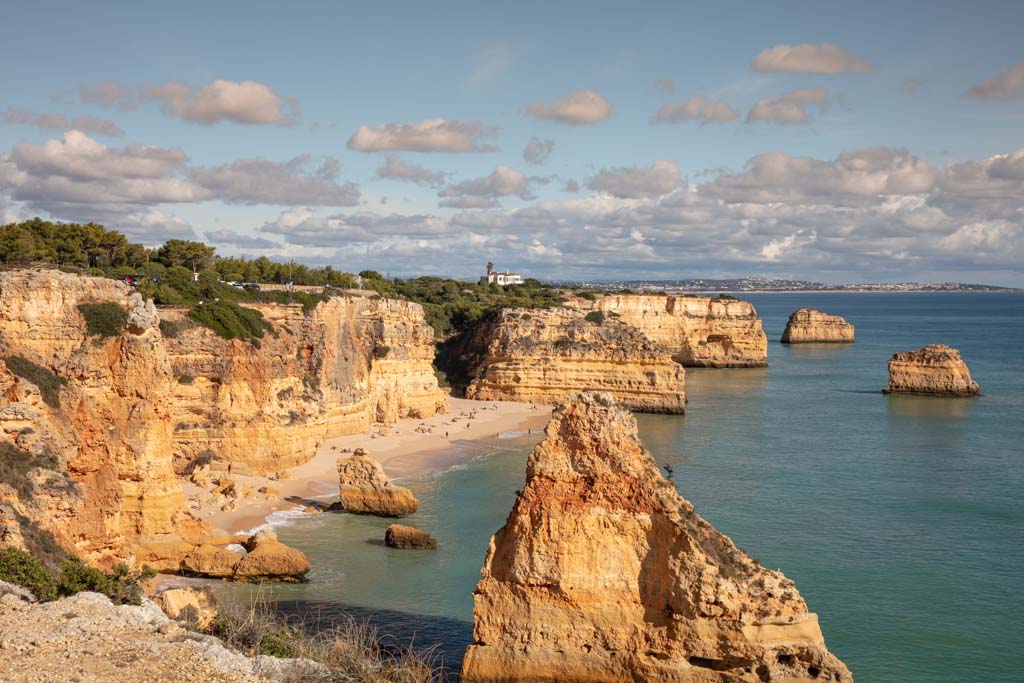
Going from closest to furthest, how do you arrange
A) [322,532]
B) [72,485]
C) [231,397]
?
1. [72,485]
2. [322,532]
3. [231,397]

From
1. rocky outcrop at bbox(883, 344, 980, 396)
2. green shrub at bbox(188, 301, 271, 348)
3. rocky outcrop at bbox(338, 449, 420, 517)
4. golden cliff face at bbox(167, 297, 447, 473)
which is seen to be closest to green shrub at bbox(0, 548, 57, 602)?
rocky outcrop at bbox(338, 449, 420, 517)

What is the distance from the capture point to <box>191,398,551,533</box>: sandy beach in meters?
34.4

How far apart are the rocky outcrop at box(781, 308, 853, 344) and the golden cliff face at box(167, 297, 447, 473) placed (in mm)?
100676

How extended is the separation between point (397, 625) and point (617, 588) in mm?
8844

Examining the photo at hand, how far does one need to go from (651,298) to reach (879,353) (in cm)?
3902

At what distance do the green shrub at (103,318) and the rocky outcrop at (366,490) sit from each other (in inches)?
490

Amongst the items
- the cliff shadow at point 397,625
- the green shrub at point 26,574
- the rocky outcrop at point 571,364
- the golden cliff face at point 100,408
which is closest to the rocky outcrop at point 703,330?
the rocky outcrop at point 571,364

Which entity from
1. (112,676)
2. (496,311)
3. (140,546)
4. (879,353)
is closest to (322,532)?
(140,546)

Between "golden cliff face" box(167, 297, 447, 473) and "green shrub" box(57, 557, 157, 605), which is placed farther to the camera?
"golden cliff face" box(167, 297, 447, 473)

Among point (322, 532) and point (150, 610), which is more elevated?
point (150, 610)

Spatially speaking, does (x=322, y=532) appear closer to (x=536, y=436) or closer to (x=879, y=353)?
(x=536, y=436)

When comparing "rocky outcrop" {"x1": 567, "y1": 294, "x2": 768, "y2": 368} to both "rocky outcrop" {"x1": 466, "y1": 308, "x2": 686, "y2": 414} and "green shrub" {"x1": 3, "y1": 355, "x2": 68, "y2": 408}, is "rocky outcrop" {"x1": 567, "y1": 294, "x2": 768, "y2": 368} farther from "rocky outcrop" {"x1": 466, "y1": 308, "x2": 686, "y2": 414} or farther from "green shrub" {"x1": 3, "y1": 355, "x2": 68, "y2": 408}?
"green shrub" {"x1": 3, "y1": 355, "x2": 68, "y2": 408}

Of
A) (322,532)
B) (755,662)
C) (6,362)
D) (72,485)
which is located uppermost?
(6,362)

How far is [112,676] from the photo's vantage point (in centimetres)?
1298
